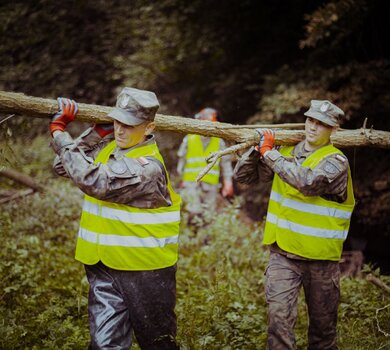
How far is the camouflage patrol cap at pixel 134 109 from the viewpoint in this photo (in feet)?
10.6

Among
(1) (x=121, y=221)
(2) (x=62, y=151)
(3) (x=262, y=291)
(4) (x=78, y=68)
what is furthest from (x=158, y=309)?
(4) (x=78, y=68)

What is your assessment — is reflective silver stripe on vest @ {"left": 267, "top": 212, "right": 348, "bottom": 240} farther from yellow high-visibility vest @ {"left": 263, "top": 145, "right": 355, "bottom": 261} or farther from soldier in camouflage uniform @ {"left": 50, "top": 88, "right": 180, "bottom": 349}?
soldier in camouflage uniform @ {"left": 50, "top": 88, "right": 180, "bottom": 349}

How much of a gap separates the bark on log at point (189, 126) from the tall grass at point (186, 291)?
1.82 feet

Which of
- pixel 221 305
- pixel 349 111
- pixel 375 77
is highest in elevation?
pixel 375 77

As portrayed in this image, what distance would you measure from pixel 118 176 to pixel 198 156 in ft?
15.3

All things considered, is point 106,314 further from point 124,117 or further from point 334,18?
point 334,18

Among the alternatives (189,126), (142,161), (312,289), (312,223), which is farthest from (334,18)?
(142,161)

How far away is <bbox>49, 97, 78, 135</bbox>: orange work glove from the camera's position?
11.0 ft

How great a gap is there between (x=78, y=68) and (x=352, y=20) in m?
6.74

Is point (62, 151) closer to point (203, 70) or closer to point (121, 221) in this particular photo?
point (121, 221)

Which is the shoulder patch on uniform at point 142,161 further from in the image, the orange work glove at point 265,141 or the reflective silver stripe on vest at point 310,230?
the reflective silver stripe on vest at point 310,230

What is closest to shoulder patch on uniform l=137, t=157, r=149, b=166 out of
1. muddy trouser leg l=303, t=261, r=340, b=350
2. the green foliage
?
muddy trouser leg l=303, t=261, r=340, b=350

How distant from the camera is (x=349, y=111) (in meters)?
6.86

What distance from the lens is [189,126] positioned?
4125 mm
